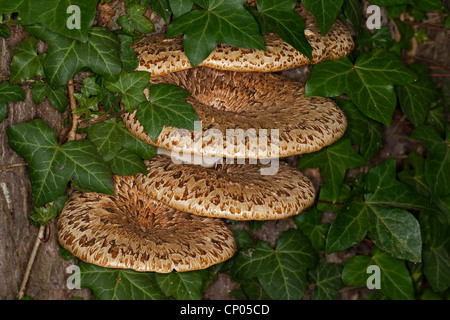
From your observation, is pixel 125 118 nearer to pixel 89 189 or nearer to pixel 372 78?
pixel 89 189

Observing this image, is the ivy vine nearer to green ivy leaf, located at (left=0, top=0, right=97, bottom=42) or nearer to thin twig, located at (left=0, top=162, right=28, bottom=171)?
green ivy leaf, located at (left=0, top=0, right=97, bottom=42)

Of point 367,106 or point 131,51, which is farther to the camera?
point 367,106

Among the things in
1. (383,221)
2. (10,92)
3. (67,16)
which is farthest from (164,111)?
(383,221)

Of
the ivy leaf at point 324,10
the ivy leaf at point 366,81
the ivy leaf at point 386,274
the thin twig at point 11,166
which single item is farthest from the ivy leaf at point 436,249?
the thin twig at point 11,166

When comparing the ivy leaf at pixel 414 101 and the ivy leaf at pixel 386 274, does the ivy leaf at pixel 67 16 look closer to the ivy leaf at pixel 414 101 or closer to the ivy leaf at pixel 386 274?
the ivy leaf at pixel 414 101

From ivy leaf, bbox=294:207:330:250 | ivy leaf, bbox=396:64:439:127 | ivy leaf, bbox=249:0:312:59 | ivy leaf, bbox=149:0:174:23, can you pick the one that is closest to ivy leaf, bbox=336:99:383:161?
ivy leaf, bbox=396:64:439:127

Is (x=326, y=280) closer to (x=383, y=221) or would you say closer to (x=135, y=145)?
(x=383, y=221)

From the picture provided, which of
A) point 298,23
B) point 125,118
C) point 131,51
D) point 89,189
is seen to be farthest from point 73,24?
point 298,23
